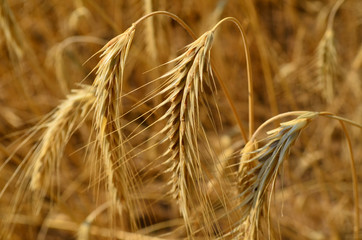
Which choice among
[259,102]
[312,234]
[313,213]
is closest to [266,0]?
[259,102]

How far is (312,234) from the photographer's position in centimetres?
147

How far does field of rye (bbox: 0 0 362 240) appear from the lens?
1.90ft

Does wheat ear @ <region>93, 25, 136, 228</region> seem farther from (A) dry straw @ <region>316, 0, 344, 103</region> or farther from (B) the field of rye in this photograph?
(A) dry straw @ <region>316, 0, 344, 103</region>

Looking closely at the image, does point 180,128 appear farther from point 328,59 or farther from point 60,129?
point 328,59

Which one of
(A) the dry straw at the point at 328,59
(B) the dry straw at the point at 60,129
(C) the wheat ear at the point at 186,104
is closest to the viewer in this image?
(C) the wheat ear at the point at 186,104

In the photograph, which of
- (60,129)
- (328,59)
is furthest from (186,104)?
(328,59)

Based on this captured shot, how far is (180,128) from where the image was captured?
0.54 metres

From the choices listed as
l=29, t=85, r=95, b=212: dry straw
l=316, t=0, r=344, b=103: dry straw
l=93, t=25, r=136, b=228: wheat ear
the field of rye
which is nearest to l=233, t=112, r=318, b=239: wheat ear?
the field of rye

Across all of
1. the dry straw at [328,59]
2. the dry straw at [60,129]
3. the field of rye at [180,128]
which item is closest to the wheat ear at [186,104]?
the field of rye at [180,128]

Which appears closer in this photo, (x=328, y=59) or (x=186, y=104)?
(x=186, y=104)

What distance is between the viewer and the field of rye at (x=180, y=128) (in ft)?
1.90

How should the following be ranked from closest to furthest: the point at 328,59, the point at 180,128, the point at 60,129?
the point at 180,128
the point at 60,129
the point at 328,59

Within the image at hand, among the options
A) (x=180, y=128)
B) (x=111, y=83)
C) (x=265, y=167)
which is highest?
(x=111, y=83)

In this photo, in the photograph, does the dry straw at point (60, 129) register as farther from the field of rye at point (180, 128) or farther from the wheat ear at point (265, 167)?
the wheat ear at point (265, 167)
